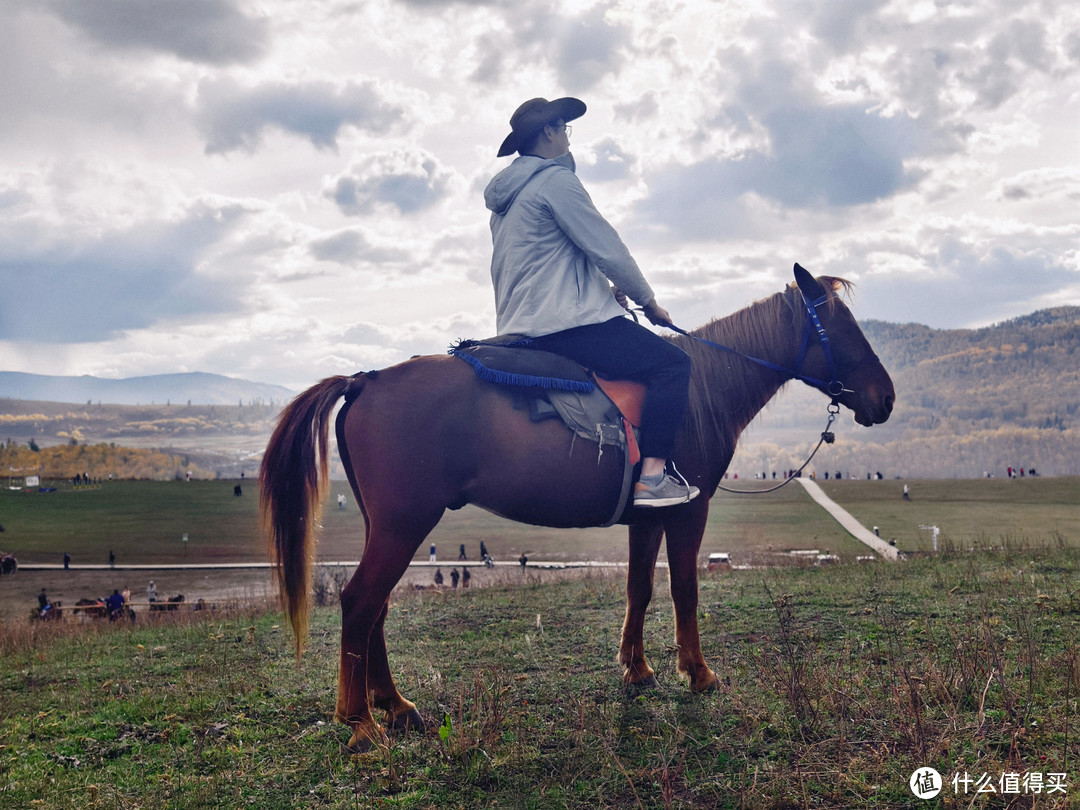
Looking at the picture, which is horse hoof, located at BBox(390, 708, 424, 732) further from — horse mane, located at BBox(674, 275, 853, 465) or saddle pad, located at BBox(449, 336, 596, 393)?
horse mane, located at BBox(674, 275, 853, 465)

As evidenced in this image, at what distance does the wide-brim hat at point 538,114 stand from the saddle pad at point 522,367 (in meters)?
1.54

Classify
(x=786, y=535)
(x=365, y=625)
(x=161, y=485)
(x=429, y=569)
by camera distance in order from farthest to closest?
(x=161, y=485), (x=786, y=535), (x=429, y=569), (x=365, y=625)

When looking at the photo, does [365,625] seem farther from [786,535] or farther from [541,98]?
[786,535]

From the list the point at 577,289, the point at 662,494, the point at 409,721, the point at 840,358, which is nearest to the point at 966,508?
the point at 840,358

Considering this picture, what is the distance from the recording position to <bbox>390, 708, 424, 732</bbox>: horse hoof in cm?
463

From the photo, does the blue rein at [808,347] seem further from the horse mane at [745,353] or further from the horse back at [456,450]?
the horse back at [456,450]

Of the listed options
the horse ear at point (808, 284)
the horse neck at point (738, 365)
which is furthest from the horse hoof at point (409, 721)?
the horse ear at point (808, 284)

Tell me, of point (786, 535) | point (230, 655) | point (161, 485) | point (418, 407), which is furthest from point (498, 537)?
point (161, 485)

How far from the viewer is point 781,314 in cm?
605

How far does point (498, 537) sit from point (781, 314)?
5036cm

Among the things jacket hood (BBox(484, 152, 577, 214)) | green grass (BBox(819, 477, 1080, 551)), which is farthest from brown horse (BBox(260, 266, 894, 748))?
green grass (BBox(819, 477, 1080, 551))

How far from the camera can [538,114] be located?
5.26 m

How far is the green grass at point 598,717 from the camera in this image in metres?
3.55

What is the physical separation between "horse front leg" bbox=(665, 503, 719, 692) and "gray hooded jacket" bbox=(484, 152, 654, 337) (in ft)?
5.35
